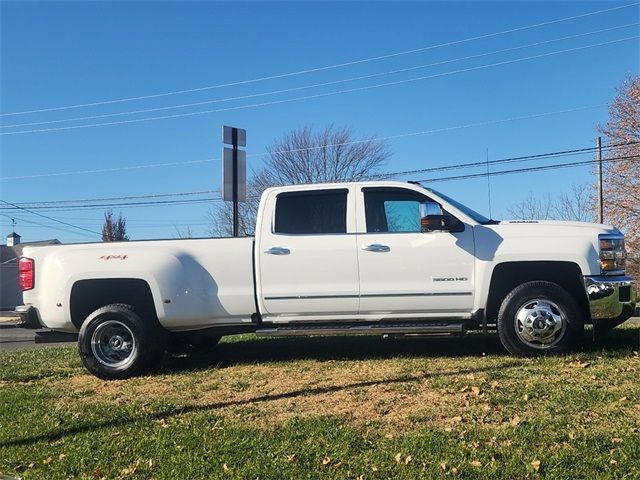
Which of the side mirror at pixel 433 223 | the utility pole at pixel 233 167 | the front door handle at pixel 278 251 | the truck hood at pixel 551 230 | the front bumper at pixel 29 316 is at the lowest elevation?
the front bumper at pixel 29 316

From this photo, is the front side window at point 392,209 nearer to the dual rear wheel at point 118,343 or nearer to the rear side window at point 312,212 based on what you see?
the rear side window at point 312,212

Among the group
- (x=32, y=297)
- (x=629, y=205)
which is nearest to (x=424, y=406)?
(x=32, y=297)

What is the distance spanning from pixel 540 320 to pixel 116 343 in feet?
15.4

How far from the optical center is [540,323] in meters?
6.49

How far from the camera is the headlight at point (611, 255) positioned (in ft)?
21.3

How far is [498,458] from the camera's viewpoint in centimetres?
391

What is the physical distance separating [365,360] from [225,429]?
2625mm

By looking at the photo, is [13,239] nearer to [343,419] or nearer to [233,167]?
[233,167]

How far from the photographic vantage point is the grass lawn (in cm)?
397

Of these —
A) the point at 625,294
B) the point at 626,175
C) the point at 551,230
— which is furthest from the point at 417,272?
the point at 626,175

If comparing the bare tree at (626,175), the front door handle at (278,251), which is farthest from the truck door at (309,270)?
the bare tree at (626,175)

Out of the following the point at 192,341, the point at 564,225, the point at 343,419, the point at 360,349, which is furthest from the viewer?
the point at 192,341

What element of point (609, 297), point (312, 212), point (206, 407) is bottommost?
point (206, 407)

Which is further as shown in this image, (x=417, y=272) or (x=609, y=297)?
(x=417, y=272)
